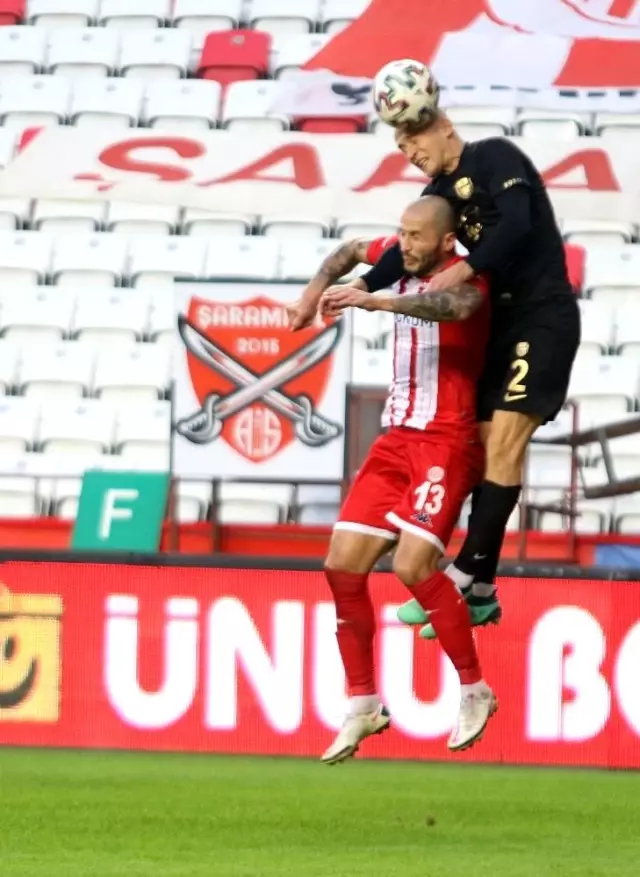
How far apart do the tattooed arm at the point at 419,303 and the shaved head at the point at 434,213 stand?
24cm

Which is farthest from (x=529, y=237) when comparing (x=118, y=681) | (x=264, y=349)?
(x=118, y=681)

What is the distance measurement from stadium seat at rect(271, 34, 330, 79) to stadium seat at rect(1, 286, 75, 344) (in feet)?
9.95

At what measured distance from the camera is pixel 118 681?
35.3 feet

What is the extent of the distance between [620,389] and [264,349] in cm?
382

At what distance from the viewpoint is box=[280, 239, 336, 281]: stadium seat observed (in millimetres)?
14438

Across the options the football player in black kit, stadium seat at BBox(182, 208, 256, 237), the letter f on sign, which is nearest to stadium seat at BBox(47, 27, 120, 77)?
stadium seat at BBox(182, 208, 256, 237)

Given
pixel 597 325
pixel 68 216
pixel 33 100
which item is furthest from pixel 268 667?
pixel 33 100

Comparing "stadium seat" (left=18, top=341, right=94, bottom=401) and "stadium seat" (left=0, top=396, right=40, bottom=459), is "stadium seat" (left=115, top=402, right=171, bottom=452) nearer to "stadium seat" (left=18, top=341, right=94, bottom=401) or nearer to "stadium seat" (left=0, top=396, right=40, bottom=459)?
"stadium seat" (left=18, top=341, right=94, bottom=401)

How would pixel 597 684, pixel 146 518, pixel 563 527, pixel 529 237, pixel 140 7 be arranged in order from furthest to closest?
1. pixel 140 7
2. pixel 563 527
3. pixel 146 518
4. pixel 597 684
5. pixel 529 237

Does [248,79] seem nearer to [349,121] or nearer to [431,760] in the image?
[349,121]

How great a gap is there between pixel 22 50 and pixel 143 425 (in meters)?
4.83

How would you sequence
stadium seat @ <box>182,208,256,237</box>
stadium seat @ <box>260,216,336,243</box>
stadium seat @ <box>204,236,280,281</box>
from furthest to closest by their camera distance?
stadium seat @ <box>182,208,256,237</box> → stadium seat @ <box>260,216,336,243</box> → stadium seat @ <box>204,236,280,281</box>

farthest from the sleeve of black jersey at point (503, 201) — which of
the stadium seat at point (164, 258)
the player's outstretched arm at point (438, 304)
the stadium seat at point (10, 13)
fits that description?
the stadium seat at point (10, 13)

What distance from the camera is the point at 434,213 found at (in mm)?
6973
